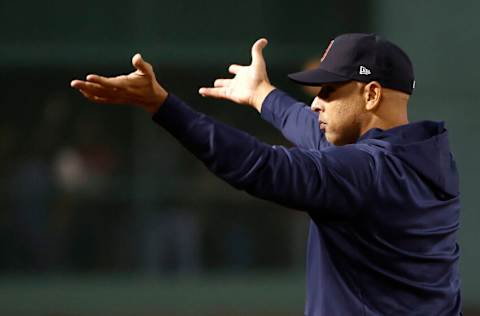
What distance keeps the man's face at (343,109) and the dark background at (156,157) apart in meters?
7.32

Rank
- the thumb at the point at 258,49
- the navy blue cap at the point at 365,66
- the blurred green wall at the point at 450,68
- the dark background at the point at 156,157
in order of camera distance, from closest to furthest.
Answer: the navy blue cap at the point at 365,66, the thumb at the point at 258,49, the dark background at the point at 156,157, the blurred green wall at the point at 450,68

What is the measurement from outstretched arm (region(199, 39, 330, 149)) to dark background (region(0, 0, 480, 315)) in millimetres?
6366

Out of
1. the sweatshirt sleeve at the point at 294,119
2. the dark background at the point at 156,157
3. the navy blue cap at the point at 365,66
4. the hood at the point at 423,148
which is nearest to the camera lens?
the hood at the point at 423,148

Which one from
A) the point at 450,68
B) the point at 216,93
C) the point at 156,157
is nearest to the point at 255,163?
the point at 216,93

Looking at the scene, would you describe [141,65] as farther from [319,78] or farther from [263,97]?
[263,97]

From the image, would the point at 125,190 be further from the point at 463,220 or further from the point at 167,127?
the point at 167,127

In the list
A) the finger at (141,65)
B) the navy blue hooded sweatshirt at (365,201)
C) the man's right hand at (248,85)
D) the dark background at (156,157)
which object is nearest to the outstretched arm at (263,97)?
the man's right hand at (248,85)

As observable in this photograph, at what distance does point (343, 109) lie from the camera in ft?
12.6

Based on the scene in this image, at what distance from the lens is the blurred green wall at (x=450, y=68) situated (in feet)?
38.0

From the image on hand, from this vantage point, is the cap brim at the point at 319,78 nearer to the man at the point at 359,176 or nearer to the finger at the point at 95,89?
the man at the point at 359,176

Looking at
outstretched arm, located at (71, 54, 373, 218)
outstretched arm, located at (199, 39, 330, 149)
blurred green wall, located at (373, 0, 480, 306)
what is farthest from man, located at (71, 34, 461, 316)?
blurred green wall, located at (373, 0, 480, 306)

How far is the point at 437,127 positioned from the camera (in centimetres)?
391

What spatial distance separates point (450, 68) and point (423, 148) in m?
8.16

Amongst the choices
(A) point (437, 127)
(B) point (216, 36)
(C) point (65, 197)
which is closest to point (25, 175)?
(C) point (65, 197)
